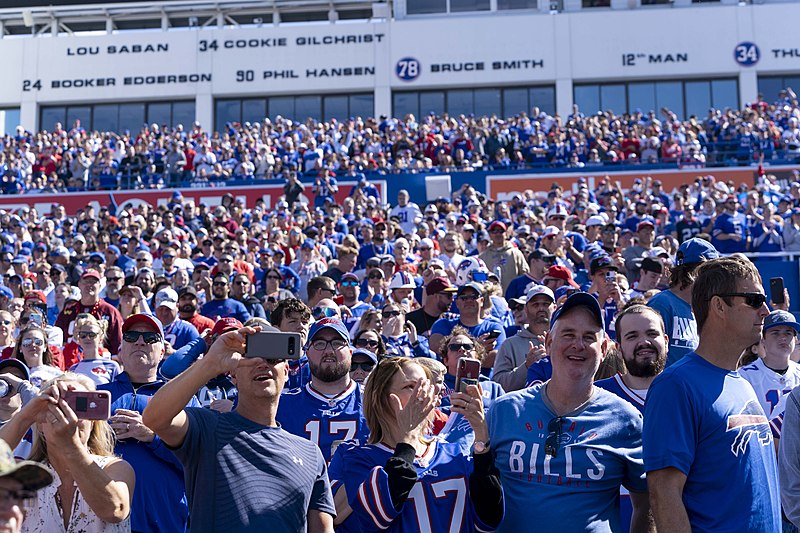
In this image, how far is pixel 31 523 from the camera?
138 inches

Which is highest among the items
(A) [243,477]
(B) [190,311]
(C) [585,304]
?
(B) [190,311]

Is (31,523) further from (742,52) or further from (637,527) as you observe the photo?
(742,52)

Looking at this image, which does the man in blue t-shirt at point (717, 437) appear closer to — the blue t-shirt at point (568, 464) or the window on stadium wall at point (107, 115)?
the blue t-shirt at point (568, 464)

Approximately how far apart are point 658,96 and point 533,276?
2658 cm

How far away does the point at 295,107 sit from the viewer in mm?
36375

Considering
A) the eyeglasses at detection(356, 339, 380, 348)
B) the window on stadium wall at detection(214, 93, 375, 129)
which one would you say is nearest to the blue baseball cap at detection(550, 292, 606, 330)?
the eyeglasses at detection(356, 339, 380, 348)

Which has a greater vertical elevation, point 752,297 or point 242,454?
point 752,297

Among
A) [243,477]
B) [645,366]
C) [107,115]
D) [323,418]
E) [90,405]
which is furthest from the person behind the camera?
[107,115]

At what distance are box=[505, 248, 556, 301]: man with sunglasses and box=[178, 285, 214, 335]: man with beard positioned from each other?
3.11 metres

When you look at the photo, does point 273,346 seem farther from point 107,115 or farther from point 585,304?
point 107,115

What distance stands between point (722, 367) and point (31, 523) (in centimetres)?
264

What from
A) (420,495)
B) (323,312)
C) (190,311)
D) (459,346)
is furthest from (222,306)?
(420,495)

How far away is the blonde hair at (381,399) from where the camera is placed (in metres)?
4.01

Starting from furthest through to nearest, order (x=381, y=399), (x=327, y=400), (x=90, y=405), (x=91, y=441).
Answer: (x=327, y=400) < (x=381, y=399) < (x=91, y=441) < (x=90, y=405)
